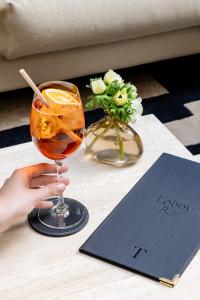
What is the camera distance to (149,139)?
1122mm

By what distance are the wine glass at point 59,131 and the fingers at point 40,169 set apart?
0.02 m

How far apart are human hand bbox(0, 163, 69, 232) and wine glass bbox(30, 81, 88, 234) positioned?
0.03m

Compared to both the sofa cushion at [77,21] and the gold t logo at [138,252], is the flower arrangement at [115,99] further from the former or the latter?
the sofa cushion at [77,21]

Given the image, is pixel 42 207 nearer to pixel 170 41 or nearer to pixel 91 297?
pixel 91 297

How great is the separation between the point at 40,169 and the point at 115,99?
7.7 inches

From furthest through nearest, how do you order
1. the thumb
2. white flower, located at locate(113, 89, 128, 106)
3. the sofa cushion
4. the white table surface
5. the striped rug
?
the striped rug
the sofa cushion
white flower, located at locate(113, 89, 128, 106)
the thumb
the white table surface

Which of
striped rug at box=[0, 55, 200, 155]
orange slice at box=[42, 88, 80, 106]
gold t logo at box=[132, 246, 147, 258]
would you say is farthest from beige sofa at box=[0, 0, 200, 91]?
gold t logo at box=[132, 246, 147, 258]

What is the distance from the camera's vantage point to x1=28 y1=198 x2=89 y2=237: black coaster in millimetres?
878

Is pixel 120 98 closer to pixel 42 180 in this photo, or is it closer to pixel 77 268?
pixel 42 180

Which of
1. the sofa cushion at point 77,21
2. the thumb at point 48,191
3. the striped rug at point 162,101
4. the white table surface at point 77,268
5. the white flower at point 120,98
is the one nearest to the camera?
the white table surface at point 77,268

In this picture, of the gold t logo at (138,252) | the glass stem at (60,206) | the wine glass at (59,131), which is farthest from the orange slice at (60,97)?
the gold t logo at (138,252)

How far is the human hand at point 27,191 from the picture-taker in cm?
85

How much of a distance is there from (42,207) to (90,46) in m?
1.12

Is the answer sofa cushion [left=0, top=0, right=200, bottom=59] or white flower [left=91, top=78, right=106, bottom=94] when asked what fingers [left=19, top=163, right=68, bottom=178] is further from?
sofa cushion [left=0, top=0, right=200, bottom=59]
